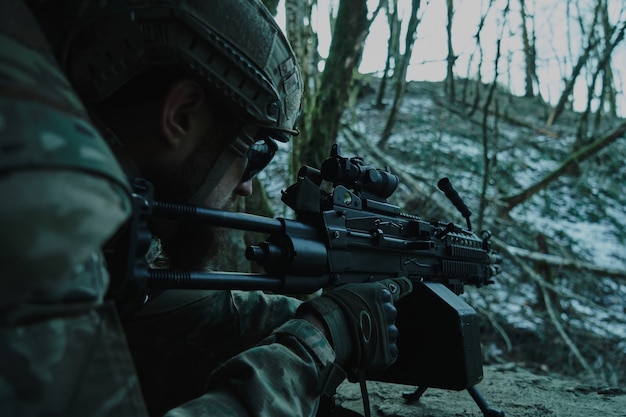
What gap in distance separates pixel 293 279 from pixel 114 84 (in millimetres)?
871

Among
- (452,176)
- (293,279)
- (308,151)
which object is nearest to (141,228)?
(293,279)

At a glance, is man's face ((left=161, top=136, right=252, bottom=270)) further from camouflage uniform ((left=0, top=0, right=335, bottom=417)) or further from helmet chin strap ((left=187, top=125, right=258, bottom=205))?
camouflage uniform ((left=0, top=0, right=335, bottom=417))

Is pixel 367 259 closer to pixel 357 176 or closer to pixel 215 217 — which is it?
pixel 357 176

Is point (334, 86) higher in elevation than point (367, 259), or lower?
higher

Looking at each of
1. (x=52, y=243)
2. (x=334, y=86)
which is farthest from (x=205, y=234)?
(x=334, y=86)

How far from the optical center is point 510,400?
2900 millimetres

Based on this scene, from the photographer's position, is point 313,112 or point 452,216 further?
point 452,216

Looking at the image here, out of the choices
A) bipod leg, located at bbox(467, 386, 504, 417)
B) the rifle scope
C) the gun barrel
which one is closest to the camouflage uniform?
the gun barrel

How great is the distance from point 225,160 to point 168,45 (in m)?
0.41

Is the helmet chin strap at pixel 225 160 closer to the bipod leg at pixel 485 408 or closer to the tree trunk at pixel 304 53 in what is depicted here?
the bipod leg at pixel 485 408

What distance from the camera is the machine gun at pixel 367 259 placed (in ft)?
5.47

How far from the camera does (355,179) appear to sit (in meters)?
2.26

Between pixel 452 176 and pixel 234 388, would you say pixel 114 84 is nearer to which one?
pixel 234 388

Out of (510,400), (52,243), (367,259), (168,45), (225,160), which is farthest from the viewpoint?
(510,400)
